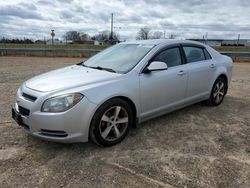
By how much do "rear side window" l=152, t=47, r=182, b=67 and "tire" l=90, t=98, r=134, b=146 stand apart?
108 cm

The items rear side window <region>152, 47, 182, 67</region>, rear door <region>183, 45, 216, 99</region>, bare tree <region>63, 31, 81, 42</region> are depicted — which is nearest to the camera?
rear side window <region>152, 47, 182, 67</region>

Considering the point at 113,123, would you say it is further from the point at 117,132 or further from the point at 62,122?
the point at 62,122

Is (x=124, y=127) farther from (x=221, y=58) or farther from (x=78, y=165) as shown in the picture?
(x=221, y=58)

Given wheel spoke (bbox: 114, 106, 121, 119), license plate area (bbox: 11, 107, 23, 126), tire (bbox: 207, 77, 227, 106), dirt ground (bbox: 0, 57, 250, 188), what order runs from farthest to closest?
tire (bbox: 207, 77, 227, 106) → wheel spoke (bbox: 114, 106, 121, 119) → license plate area (bbox: 11, 107, 23, 126) → dirt ground (bbox: 0, 57, 250, 188)

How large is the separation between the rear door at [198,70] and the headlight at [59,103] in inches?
94.2

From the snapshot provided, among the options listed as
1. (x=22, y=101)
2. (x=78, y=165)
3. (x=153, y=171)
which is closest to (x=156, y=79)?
(x=153, y=171)

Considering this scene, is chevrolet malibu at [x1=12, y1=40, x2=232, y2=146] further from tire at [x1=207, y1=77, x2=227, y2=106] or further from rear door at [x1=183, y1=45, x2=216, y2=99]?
tire at [x1=207, y1=77, x2=227, y2=106]

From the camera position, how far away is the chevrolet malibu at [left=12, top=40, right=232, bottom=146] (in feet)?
9.76

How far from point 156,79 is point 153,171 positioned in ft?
5.01

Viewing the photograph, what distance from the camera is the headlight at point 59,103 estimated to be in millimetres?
2941

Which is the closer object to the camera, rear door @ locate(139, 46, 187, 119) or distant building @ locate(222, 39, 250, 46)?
rear door @ locate(139, 46, 187, 119)

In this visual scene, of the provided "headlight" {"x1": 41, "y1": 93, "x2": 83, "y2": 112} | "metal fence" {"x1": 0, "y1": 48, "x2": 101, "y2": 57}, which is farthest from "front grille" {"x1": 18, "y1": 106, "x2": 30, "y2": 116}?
"metal fence" {"x1": 0, "y1": 48, "x2": 101, "y2": 57}

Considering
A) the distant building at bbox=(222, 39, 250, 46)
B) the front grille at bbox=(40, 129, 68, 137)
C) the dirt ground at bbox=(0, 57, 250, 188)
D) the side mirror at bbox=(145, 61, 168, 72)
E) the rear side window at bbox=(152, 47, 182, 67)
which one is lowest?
the dirt ground at bbox=(0, 57, 250, 188)

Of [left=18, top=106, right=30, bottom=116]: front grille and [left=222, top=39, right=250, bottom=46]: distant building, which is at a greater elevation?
[left=222, top=39, right=250, bottom=46]: distant building
